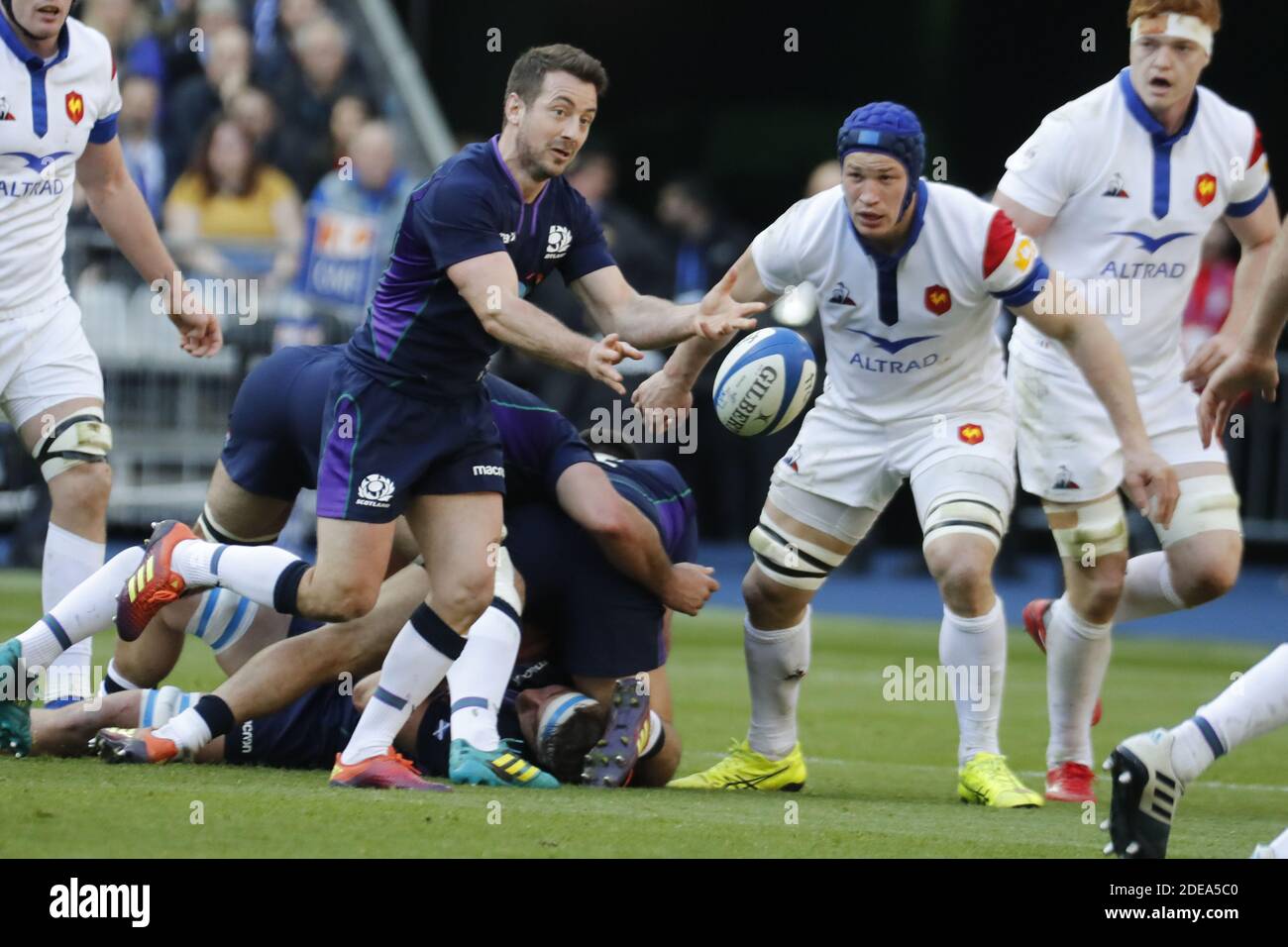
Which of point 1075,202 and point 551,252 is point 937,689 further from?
point 551,252

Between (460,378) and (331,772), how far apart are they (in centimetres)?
129

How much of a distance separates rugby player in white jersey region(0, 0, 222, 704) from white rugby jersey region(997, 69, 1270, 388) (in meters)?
3.31

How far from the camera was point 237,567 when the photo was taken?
663 centimetres

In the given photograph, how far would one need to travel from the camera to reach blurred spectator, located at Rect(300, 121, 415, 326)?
48.0 feet

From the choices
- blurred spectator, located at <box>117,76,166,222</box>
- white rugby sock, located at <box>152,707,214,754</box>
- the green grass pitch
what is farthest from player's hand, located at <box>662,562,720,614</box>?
blurred spectator, located at <box>117,76,166,222</box>

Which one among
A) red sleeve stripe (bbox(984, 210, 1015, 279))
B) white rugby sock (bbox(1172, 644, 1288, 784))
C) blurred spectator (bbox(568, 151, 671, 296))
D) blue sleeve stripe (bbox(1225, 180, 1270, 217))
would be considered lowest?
white rugby sock (bbox(1172, 644, 1288, 784))

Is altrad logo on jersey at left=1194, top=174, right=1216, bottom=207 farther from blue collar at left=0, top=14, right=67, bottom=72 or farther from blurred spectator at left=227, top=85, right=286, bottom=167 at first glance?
blurred spectator at left=227, top=85, right=286, bottom=167

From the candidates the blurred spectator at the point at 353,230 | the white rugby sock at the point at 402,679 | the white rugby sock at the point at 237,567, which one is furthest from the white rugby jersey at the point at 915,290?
the blurred spectator at the point at 353,230

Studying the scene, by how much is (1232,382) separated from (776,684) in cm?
250

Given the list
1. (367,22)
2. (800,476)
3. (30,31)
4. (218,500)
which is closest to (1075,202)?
(800,476)

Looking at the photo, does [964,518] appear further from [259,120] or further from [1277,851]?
[259,120]

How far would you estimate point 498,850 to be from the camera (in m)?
5.09

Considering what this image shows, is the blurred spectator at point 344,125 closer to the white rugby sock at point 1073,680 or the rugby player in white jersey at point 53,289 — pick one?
the rugby player in white jersey at point 53,289

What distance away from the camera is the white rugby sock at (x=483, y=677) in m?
6.65
